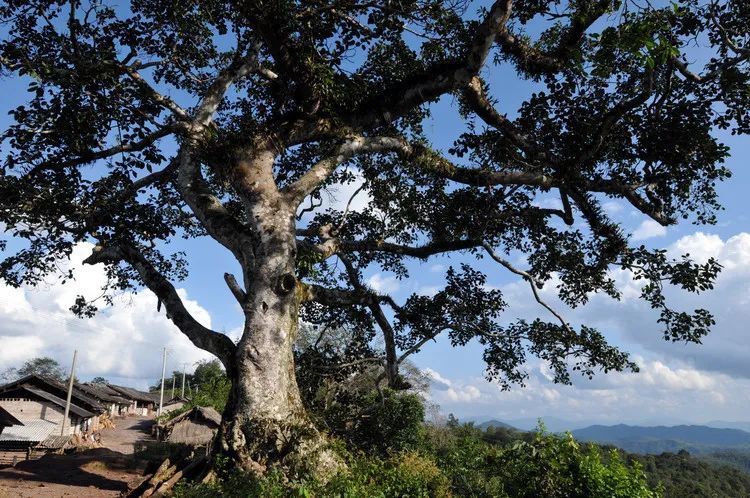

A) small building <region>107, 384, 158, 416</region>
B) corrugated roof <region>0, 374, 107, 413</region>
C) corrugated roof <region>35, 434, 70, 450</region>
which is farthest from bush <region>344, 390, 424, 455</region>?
small building <region>107, 384, 158, 416</region>

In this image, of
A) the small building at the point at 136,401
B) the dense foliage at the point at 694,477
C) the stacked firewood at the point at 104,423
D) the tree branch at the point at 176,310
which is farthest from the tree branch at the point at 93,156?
the dense foliage at the point at 694,477

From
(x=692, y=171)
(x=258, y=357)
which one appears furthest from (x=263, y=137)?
(x=692, y=171)

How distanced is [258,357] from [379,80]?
7428 millimetres

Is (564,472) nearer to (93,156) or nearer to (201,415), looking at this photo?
(93,156)

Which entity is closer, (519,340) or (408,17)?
(408,17)

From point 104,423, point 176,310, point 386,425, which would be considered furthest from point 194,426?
point 176,310

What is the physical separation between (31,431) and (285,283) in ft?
113

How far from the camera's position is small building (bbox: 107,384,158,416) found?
75250mm

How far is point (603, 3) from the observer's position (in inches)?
412

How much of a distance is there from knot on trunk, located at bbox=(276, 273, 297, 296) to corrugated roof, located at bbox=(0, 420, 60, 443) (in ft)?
103

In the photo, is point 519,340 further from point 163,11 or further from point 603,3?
point 163,11

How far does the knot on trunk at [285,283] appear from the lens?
9336mm

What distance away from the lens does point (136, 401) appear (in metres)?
80.1

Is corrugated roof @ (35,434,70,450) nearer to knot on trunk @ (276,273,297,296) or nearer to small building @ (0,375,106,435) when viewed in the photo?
small building @ (0,375,106,435)
